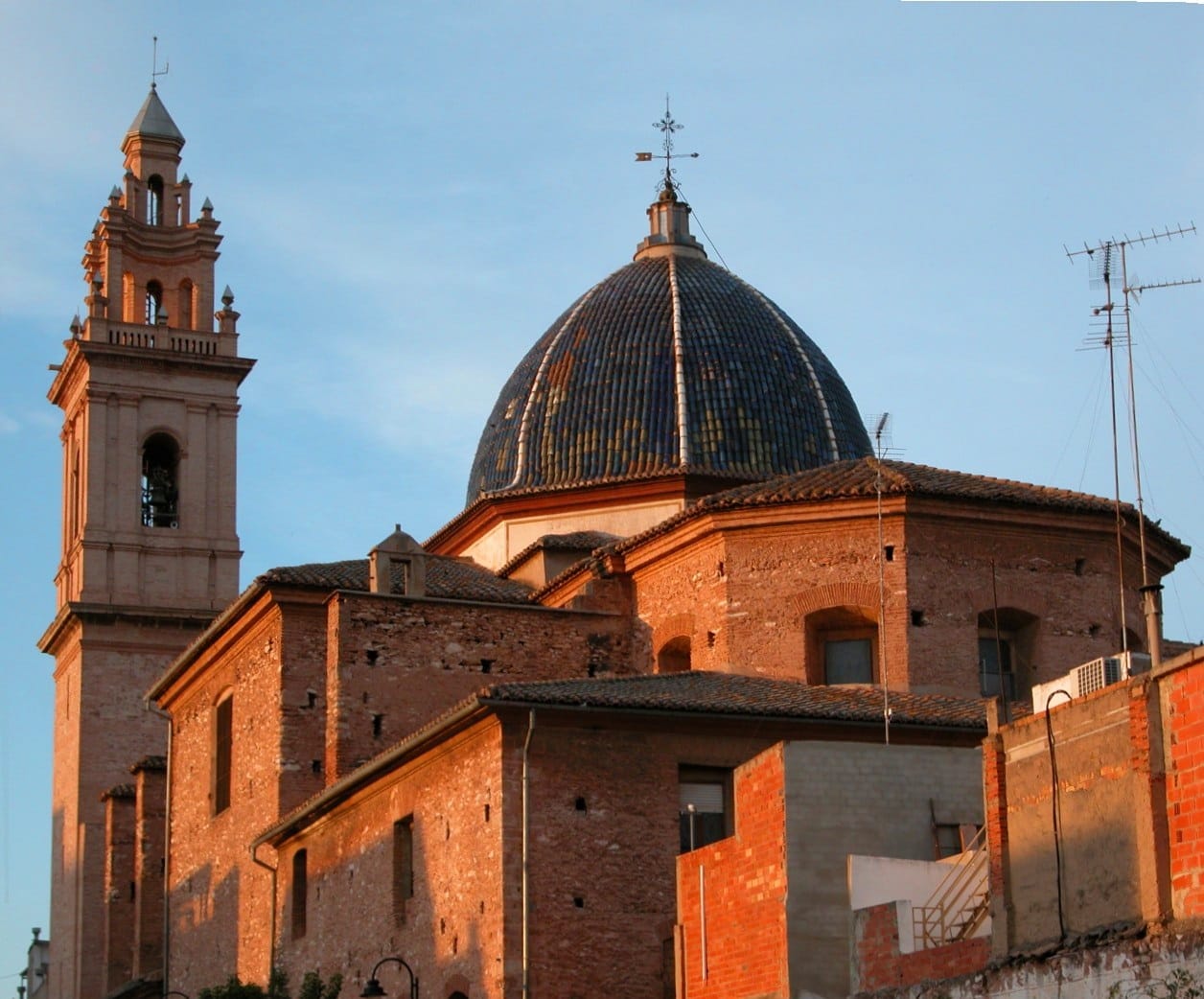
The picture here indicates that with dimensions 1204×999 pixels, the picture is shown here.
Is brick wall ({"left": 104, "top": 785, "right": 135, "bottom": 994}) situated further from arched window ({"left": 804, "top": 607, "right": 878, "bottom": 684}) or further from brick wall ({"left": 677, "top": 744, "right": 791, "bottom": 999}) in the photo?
brick wall ({"left": 677, "top": 744, "right": 791, "bottom": 999})

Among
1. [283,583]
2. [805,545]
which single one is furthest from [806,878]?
[283,583]

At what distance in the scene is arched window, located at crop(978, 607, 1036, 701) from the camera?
1129 inches

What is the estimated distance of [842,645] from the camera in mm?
28969

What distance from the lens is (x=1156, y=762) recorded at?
15.0 meters

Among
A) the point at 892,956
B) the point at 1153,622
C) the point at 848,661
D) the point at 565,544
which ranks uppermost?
the point at 565,544

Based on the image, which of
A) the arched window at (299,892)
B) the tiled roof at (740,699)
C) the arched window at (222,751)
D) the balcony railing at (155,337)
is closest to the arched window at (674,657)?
the tiled roof at (740,699)

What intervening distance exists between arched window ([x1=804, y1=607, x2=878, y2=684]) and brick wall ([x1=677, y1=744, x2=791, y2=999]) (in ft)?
22.9

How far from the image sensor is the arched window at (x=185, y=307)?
52.8 meters

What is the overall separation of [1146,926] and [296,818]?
16.6m

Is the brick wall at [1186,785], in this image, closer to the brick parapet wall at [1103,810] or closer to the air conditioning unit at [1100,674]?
the brick parapet wall at [1103,810]

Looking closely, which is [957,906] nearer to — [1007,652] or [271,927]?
[1007,652]

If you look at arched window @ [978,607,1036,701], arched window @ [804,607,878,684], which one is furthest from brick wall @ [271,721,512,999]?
arched window @ [978,607,1036,701]

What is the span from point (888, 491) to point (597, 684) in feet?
16.4

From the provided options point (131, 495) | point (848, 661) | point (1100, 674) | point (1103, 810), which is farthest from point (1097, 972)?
point (131, 495)
